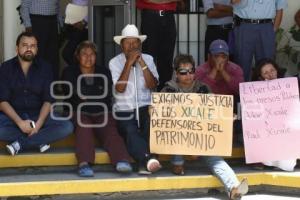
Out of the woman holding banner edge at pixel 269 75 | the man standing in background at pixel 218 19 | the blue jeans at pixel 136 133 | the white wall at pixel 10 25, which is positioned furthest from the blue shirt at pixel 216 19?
the white wall at pixel 10 25

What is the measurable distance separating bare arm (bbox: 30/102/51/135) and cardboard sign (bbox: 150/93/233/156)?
101 centimetres

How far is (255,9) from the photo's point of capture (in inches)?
254

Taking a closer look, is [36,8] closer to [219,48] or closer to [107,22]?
[107,22]

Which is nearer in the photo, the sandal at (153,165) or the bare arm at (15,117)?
the sandal at (153,165)

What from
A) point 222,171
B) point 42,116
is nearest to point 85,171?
point 42,116

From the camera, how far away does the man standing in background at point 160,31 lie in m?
6.60

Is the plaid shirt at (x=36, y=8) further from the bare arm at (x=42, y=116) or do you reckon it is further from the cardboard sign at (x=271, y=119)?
the cardboard sign at (x=271, y=119)

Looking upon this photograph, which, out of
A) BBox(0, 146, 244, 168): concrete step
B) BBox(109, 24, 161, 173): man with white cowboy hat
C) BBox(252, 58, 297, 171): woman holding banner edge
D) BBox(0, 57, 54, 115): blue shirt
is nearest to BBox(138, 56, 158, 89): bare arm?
BBox(109, 24, 161, 173): man with white cowboy hat

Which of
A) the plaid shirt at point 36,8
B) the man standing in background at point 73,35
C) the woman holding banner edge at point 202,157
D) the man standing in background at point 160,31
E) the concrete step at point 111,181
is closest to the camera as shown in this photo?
the concrete step at point 111,181

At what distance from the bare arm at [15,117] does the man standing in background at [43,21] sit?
1.24m

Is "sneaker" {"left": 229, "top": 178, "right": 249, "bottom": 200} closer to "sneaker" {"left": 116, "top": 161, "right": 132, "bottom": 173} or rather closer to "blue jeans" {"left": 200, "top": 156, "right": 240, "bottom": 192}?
"blue jeans" {"left": 200, "top": 156, "right": 240, "bottom": 192}

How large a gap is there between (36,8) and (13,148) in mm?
1916

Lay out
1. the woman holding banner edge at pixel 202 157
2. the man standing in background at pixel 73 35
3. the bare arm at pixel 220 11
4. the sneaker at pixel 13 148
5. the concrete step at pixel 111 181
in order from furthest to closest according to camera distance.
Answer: the man standing in background at pixel 73 35, the bare arm at pixel 220 11, the sneaker at pixel 13 148, the woman holding banner edge at pixel 202 157, the concrete step at pixel 111 181

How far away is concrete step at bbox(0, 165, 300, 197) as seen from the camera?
5.29m
